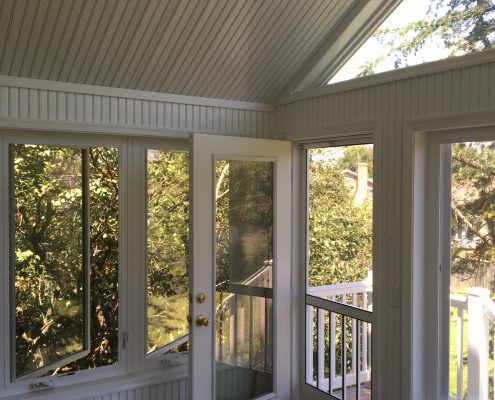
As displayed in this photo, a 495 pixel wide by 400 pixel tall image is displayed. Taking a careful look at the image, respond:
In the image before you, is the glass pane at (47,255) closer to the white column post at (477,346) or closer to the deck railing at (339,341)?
the deck railing at (339,341)

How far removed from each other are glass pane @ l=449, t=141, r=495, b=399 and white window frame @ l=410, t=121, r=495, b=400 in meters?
0.04

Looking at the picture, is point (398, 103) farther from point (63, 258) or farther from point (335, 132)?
point (63, 258)

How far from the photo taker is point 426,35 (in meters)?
2.49

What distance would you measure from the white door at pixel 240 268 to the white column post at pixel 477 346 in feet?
3.88

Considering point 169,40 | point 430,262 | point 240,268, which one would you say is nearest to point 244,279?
point 240,268

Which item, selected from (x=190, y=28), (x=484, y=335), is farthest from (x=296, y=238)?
(x=190, y=28)

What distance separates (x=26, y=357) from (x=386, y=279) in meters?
2.02

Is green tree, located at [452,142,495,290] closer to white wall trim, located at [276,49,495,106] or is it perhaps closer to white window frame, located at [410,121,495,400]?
white window frame, located at [410,121,495,400]

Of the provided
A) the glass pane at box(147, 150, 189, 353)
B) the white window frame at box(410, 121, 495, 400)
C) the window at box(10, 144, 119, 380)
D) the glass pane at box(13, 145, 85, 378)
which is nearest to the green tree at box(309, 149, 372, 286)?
the white window frame at box(410, 121, 495, 400)

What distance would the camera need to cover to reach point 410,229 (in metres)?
2.53

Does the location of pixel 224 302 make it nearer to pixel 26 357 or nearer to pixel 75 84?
pixel 26 357

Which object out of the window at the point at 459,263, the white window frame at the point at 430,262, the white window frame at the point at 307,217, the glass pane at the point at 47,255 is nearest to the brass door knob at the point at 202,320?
the glass pane at the point at 47,255

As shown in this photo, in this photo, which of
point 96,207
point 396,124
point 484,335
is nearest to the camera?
point 484,335

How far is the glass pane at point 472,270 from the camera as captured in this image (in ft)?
7.67
